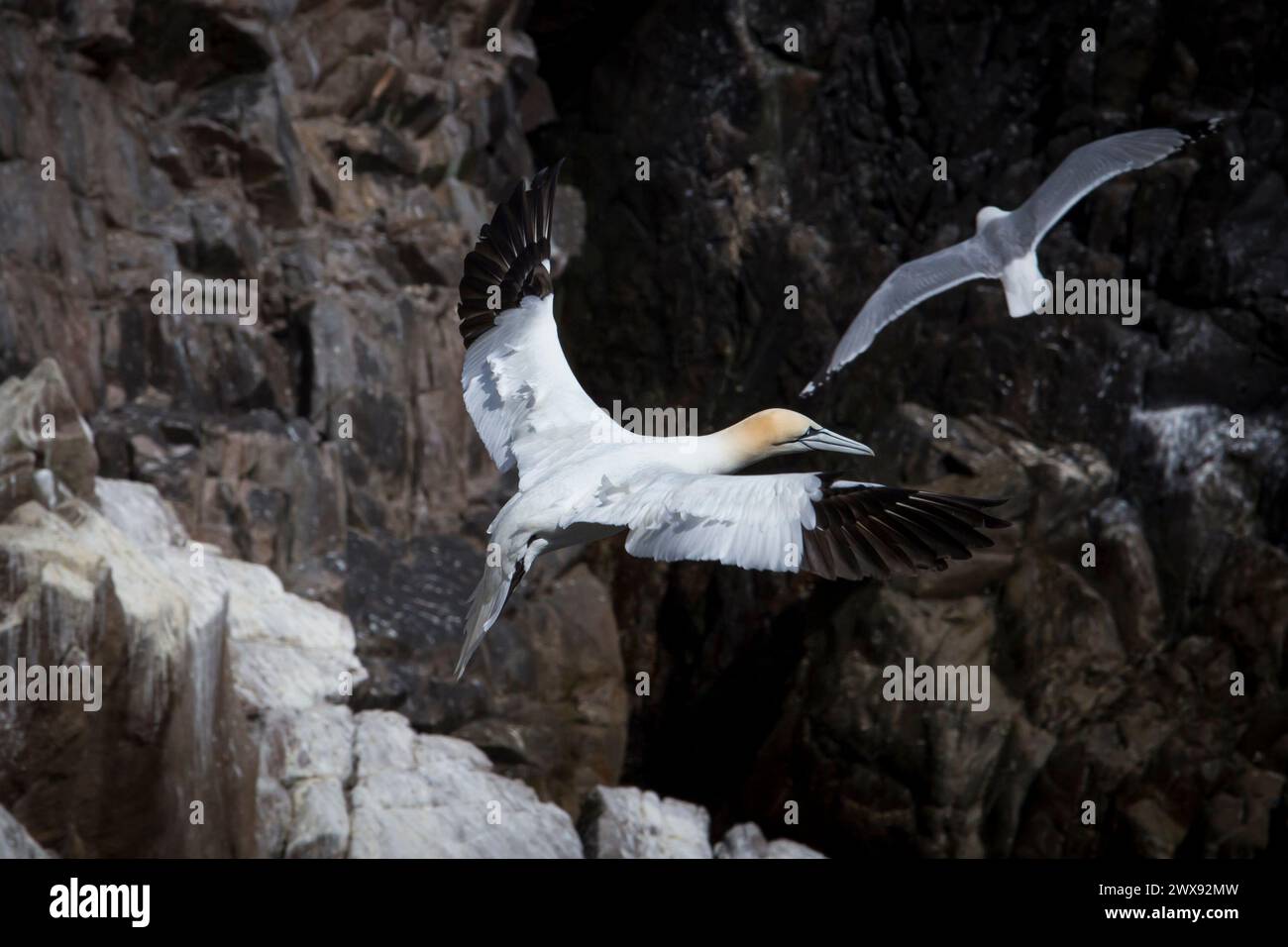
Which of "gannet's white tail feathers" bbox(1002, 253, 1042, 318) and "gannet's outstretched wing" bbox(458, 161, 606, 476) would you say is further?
"gannet's white tail feathers" bbox(1002, 253, 1042, 318)

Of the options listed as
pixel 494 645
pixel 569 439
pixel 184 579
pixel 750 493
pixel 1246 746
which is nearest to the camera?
pixel 750 493

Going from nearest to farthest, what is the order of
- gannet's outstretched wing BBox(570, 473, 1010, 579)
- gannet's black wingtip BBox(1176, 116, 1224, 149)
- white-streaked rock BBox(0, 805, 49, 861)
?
gannet's outstretched wing BBox(570, 473, 1010, 579) → white-streaked rock BBox(0, 805, 49, 861) → gannet's black wingtip BBox(1176, 116, 1224, 149)

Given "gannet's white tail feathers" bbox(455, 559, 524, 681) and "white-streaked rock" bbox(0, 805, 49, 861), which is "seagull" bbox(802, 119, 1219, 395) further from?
"white-streaked rock" bbox(0, 805, 49, 861)

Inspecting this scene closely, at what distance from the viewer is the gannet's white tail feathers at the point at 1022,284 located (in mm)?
9758

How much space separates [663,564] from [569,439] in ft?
26.5

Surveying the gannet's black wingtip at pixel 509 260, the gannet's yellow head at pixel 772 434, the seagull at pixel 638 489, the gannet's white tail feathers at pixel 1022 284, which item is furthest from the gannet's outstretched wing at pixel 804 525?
the gannet's white tail feathers at pixel 1022 284

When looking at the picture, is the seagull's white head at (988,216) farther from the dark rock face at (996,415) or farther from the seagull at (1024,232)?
the dark rock face at (996,415)

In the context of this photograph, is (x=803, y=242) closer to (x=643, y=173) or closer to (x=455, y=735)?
(x=643, y=173)

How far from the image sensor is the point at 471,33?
48.6ft

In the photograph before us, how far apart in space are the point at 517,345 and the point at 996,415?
23.2ft

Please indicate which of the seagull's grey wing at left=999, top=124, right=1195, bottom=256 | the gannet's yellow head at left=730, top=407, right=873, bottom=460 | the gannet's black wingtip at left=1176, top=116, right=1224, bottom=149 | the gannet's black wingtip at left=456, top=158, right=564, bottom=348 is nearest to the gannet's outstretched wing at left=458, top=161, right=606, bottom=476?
the gannet's black wingtip at left=456, top=158, right=564, bottom=348

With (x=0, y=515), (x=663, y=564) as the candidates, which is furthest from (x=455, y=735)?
(x=0, y=515)

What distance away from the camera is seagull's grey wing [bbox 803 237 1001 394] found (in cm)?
1003

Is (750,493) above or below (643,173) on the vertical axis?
below
